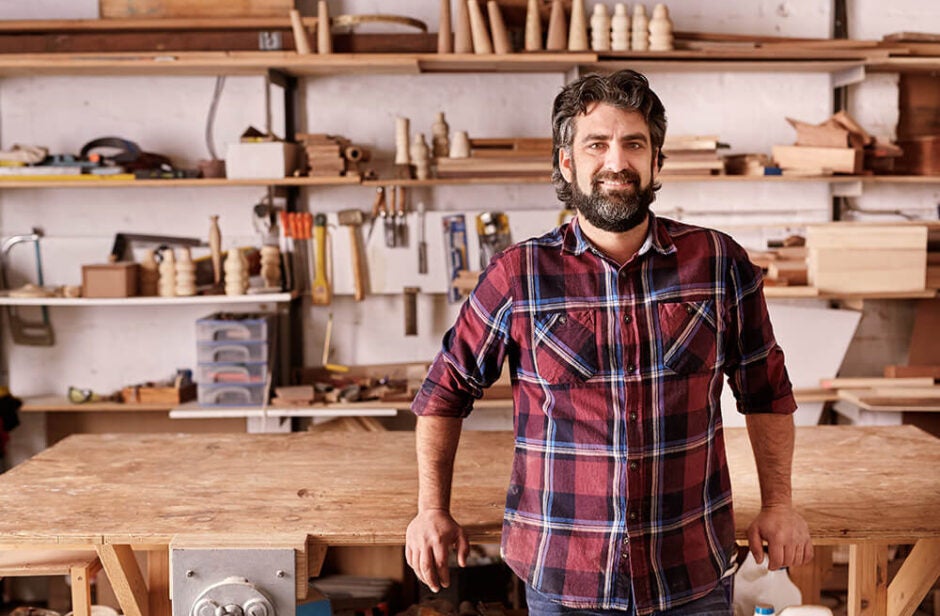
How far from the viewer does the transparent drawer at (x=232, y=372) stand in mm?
4137

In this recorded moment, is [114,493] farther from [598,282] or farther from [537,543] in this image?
[598,282]

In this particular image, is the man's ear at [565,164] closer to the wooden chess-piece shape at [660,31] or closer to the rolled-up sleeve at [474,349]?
the rolled-up sleeve at [474,349]

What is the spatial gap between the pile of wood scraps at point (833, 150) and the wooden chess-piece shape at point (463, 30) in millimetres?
1421

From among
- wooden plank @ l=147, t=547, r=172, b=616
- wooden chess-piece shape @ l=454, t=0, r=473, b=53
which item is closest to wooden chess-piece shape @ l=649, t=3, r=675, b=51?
wooden chess-piece shape @ l=454, t=0, r=473, b=53

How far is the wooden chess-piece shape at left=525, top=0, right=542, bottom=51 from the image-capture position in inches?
160

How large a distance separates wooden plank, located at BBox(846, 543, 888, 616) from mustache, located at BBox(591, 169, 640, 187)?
3.61 ft

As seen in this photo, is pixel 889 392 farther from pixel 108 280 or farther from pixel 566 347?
pixel 108 280

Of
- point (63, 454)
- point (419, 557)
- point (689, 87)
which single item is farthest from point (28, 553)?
point (689, 87)

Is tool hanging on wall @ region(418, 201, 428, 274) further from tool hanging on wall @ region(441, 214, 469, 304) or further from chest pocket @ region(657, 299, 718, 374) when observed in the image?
chest pocket @ region(657, 299, 718, 374)

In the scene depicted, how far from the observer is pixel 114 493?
8.05 ft

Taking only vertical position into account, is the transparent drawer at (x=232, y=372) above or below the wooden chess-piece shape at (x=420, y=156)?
below

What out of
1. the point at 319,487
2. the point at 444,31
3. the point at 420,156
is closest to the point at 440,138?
the point at 420,156

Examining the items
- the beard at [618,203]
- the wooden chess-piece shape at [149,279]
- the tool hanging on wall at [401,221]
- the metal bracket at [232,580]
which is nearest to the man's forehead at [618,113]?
the beard at [618,203]

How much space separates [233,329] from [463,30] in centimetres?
156
